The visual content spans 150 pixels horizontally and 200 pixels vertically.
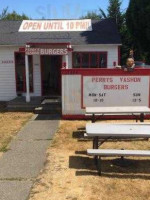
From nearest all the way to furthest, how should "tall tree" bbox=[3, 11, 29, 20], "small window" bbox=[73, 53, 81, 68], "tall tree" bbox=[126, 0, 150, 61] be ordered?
"small window" bbox=[73, 53, 81, 68] < "tall tree" bbox=[126, 0, 150, 61] < "tall tree" bbox=[3, 11, 29, 20]

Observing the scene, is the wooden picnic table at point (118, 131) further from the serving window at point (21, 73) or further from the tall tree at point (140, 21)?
the tall tree at point (140, 21)

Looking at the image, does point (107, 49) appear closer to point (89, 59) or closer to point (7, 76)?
point (89, 59)

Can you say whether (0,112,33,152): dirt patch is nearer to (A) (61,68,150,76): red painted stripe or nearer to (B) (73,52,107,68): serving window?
(A) (61,68,150,76): red painted stripe

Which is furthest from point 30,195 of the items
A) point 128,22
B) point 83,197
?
point 128,22

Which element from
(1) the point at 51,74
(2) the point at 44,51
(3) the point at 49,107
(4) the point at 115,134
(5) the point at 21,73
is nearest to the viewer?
(4) the point at 115,134

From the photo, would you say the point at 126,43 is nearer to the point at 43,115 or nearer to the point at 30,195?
the point at 43,115

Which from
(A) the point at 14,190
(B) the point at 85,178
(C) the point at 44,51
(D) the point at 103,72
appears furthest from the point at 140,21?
(A) the point at 14,190

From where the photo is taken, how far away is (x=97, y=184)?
6.04 metres

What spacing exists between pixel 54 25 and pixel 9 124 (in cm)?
837

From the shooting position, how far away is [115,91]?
38.7ft

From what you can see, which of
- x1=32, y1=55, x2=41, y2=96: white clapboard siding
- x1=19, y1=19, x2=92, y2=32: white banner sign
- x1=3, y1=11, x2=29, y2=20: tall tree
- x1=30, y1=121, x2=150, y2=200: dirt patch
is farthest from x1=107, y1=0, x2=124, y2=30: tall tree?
x1=3, y1=11, x2=29, y2=20: tall tree

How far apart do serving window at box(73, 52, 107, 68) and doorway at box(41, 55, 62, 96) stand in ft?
3.01

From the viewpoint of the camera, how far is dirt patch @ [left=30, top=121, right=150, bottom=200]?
221 inches

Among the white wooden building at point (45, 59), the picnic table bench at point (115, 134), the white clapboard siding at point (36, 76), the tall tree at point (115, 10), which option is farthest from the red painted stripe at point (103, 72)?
the tall tree at point (115, 10)
